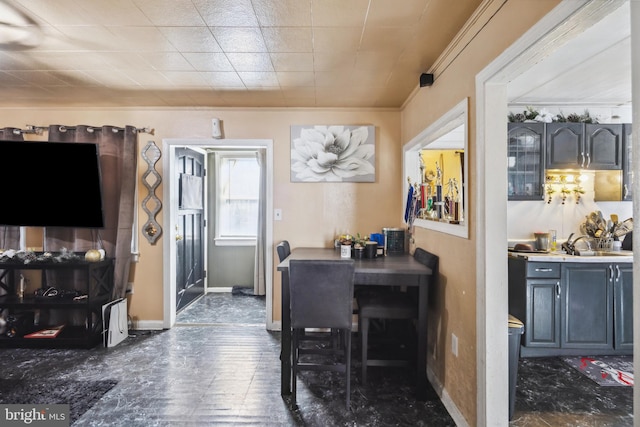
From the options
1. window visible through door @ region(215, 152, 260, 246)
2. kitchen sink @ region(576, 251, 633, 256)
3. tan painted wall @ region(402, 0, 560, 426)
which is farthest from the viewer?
window visible through door @ region(215, 152, 260, 246)

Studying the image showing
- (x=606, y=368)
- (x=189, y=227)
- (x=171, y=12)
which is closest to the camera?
(x=171, y=12)

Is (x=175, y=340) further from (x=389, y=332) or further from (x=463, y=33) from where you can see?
(x=463, y=33)

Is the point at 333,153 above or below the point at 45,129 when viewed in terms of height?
below

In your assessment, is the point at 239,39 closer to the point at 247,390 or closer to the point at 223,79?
the point at 223,79

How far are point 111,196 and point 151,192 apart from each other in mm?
386

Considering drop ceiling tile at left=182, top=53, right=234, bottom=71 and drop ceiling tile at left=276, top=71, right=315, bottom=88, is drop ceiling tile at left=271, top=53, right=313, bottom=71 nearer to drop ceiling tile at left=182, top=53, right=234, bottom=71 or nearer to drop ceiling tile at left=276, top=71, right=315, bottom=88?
drop ceiling tile at left=276, top=71, right=315, bottom=88

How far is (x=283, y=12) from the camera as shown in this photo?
1.89 meters

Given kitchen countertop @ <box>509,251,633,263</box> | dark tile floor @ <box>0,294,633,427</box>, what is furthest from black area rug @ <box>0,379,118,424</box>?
kitchen countertop @ <box>509,251,633,263</box>

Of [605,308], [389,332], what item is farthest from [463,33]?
[605,308]

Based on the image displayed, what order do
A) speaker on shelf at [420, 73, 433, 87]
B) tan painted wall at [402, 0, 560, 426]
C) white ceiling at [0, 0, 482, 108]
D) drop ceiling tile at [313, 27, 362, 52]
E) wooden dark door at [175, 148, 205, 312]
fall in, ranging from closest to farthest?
tan painted wall at [402, 0, 560, 426], white ceiling at [0, 0, 482, 108], drop ceiling tile at [313, 27, 362, 52], speaker on shelf at [420, 73, 433, 87], wooden dark door at [175, 148, 205, 312]

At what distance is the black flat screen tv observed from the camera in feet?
10.5

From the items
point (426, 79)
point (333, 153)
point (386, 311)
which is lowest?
point (386, 311)

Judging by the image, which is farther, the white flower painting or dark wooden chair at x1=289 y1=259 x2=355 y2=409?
the white flower painting

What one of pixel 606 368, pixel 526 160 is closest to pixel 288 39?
pixel 526 160
